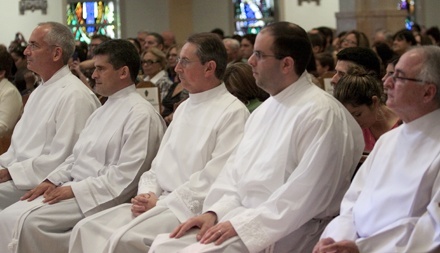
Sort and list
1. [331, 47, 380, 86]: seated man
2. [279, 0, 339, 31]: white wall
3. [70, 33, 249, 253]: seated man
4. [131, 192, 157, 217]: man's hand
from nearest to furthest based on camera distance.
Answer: [70, 33, 249, 253]: seated man → [131, 192, 157, 217]: man's hand → [331, 47, 380, 86]: seated man → [279, 0, 339, 31]: white wall

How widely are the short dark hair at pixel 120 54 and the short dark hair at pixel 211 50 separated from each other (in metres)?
0.65

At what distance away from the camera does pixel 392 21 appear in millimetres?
16250

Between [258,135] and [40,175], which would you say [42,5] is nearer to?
[40,175]

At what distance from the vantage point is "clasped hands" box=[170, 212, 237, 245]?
4.40 metres

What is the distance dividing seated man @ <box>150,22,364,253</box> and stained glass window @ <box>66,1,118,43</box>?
1439 centimetres

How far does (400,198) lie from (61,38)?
10.6ft

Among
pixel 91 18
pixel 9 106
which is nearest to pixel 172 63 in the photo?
pixel 9 106

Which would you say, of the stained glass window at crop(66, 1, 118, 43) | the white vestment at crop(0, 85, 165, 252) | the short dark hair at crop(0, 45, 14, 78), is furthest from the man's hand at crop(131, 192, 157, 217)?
the stained glass window at crop(66, 1, 118, 43)

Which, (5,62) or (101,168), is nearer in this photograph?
(101,168)

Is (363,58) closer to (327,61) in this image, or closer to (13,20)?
(327,61)

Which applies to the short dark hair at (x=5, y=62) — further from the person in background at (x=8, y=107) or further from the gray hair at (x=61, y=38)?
the gray hair at (x=61, y=38)

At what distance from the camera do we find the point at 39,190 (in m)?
5.96

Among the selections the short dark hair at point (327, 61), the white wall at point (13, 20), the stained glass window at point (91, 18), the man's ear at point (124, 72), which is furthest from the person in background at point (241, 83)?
the stained glass window at point (91, 18)

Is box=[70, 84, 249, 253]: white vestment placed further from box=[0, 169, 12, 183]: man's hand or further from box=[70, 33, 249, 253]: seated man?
box=[0, 169, 12, 183]: man's hand
